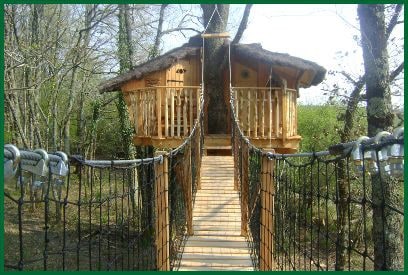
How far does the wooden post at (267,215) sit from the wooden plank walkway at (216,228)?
0.51ft

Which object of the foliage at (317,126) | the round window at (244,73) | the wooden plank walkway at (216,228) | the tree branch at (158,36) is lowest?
the wooden plank walkway at (216,228)

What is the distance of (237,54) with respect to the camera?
9.30m

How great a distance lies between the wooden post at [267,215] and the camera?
175 inches

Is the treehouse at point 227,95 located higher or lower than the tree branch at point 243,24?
lower

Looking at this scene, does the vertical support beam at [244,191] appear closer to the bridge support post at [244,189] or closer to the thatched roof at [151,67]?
the bridge support post at [244,189]

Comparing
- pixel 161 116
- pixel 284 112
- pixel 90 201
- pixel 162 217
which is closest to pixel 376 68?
pixel 284 112

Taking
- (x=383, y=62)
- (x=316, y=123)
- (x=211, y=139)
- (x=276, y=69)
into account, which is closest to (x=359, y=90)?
(x=276, y=69)

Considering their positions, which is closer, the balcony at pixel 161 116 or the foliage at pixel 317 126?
the balcony at pixel 161 116

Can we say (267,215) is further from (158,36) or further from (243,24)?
(158,36)

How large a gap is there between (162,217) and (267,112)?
4244mm

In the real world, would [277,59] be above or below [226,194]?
above

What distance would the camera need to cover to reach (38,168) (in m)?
1.79

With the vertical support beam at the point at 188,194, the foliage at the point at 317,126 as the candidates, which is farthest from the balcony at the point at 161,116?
the foliage at the point at 317,126

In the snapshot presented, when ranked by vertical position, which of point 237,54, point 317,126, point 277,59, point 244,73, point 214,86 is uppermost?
point 237,54
